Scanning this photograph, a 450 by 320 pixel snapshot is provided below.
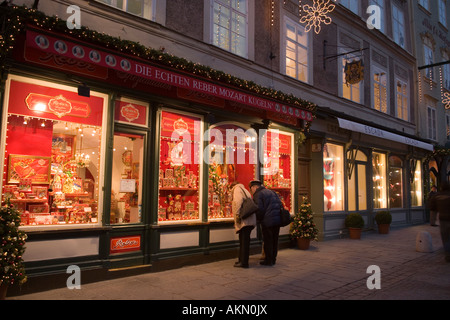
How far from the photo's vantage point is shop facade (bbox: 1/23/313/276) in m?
5.89

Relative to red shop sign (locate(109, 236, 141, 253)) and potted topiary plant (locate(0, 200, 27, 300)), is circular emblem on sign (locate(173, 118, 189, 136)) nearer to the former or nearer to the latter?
red shop sign (locate(109, 236, 141, 253))

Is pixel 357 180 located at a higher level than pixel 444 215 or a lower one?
higher

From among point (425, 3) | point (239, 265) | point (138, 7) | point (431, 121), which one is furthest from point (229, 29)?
point (425, 3)

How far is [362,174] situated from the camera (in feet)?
47.1

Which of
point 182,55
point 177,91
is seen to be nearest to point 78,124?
point 177,91

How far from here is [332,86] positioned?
516 inches

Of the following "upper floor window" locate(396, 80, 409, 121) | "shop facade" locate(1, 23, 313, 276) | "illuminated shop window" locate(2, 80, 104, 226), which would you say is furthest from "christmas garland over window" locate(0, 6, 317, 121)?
"upper floor window" locate(396, 80, 409, 121)

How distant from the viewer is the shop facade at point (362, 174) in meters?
12.0

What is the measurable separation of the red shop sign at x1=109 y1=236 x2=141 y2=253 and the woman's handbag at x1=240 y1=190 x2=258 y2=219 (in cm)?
216

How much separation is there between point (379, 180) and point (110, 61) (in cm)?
1286

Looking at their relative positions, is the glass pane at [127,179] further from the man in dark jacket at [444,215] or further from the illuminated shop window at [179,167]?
the man in dark jacket at [444,215]

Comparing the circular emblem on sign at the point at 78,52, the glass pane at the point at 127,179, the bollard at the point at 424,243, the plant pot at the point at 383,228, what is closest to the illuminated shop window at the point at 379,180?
the plant pot at the point at 383,228

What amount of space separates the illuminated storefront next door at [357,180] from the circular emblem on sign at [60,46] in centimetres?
1067

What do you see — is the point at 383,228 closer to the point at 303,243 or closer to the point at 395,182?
the point at 395,182
